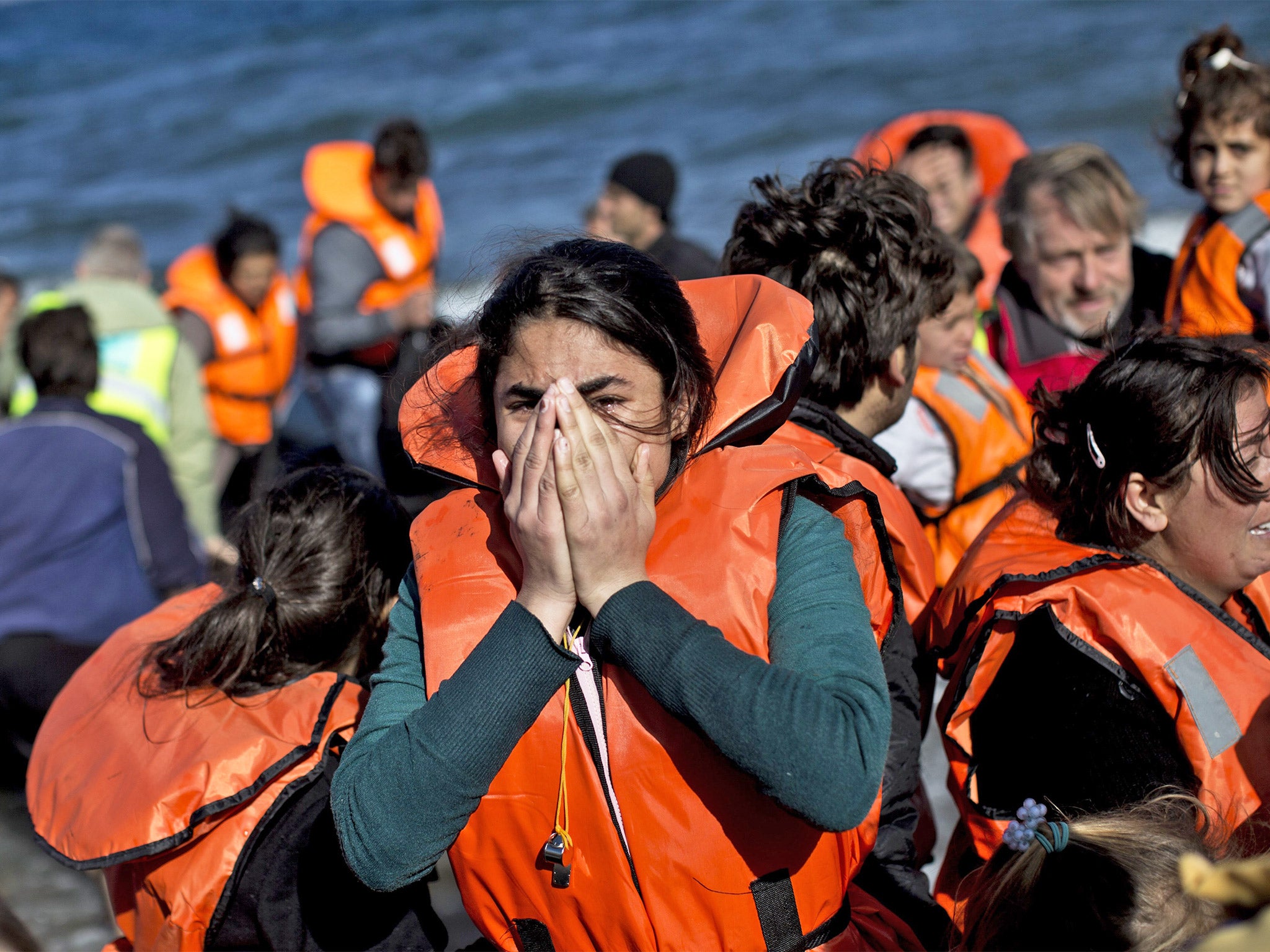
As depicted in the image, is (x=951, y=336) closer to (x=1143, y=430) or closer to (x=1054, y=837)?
(x=1143, y=430)

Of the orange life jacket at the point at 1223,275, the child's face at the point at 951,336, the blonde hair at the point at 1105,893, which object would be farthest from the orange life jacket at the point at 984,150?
the blonde hair at the point at 1105,893

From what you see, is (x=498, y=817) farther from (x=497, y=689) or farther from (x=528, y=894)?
(x=497, y=689)

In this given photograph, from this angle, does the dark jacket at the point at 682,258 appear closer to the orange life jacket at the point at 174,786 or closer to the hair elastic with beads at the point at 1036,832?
the orange life jacket at the point at 174,786

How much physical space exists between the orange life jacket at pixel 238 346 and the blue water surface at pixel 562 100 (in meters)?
5.72

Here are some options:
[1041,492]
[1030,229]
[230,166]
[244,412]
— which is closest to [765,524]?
[1041,492]

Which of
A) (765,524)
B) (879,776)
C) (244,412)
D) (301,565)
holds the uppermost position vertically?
(765,524)

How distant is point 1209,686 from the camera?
181 cm

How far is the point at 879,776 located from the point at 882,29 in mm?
18196

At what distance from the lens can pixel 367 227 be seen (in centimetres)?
624

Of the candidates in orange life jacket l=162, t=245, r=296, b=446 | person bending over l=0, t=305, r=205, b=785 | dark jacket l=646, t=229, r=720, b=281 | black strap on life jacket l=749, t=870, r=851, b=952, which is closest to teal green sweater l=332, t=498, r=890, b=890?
black strap on life jacket l=749, t=870, r=851, b=952

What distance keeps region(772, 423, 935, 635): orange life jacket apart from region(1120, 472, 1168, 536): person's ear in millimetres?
411

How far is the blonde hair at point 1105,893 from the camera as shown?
1462mm

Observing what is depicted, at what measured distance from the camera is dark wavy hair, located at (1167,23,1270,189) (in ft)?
10.9

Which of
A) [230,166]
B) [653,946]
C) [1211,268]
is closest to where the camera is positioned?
[653,946]
